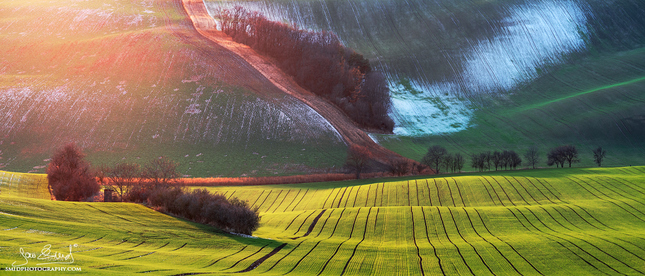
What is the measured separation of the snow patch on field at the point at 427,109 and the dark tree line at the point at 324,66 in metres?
3.35

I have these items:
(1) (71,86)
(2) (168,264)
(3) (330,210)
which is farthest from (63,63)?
(2) (168,264)

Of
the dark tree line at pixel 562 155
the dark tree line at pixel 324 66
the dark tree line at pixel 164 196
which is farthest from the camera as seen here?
the dark tree line at pixel 324 66

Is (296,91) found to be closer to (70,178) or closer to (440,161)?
(440,161)

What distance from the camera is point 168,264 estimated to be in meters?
19.1

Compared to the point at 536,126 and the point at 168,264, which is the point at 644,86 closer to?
the point at 536,126

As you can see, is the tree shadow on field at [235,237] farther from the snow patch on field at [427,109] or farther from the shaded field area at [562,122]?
the snow patch on field at [427,109]

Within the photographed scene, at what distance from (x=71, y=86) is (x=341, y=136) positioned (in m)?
45.0

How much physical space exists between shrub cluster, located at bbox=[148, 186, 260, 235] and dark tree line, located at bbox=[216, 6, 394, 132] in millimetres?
45643

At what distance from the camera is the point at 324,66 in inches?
3027

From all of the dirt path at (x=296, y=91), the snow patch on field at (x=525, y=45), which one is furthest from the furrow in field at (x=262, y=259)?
the snow patch on field at (x=525, y=45)

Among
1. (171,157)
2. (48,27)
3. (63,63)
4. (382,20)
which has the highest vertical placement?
(382,20)

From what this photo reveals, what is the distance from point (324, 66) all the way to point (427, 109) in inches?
945

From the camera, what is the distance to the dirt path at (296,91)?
63291 mm

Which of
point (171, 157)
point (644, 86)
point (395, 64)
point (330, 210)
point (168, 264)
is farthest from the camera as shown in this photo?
point (395, 64)
